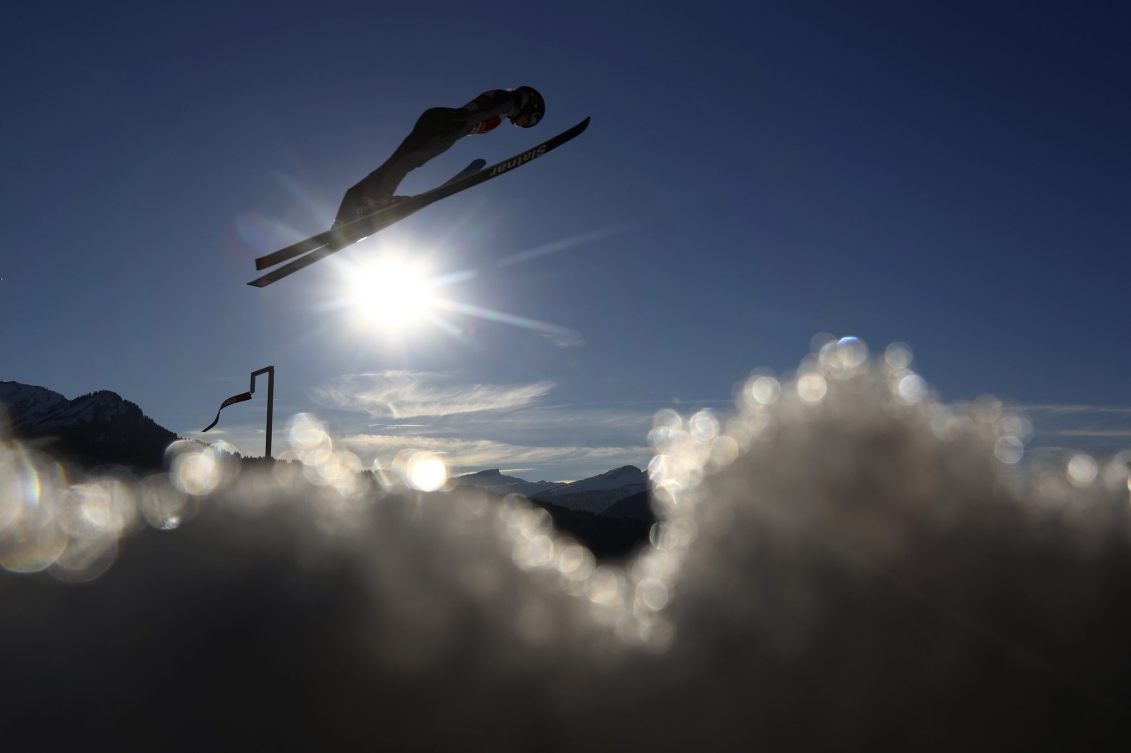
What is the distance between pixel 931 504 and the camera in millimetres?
14094

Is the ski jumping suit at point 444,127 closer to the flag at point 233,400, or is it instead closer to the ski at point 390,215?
the ski at point 390,215

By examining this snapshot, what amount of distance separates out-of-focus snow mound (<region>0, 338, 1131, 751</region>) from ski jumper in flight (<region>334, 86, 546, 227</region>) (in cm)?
764

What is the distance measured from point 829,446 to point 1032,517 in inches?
173

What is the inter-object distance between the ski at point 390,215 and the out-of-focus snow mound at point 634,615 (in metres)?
5.20

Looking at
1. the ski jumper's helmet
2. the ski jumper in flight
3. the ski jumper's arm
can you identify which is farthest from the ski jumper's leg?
the ski jumper's helmet

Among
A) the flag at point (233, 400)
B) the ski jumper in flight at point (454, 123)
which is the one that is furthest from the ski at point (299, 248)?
the flag at point (233, 400)

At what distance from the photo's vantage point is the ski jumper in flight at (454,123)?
11.2m

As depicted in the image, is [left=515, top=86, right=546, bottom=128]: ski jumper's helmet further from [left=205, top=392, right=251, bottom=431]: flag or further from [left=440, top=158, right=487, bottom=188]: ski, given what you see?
[left=205, top=392, right=251, bottom=431]: flag

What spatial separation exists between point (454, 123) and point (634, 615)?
10453mm

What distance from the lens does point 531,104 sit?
11.8 metres

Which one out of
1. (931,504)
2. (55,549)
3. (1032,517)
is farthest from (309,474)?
(1032,517)

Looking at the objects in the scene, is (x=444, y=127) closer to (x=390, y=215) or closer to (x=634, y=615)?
(x=390, y=215)

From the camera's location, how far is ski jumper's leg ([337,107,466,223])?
1120 centimetres

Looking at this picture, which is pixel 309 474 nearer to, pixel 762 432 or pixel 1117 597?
pixel 762 432
